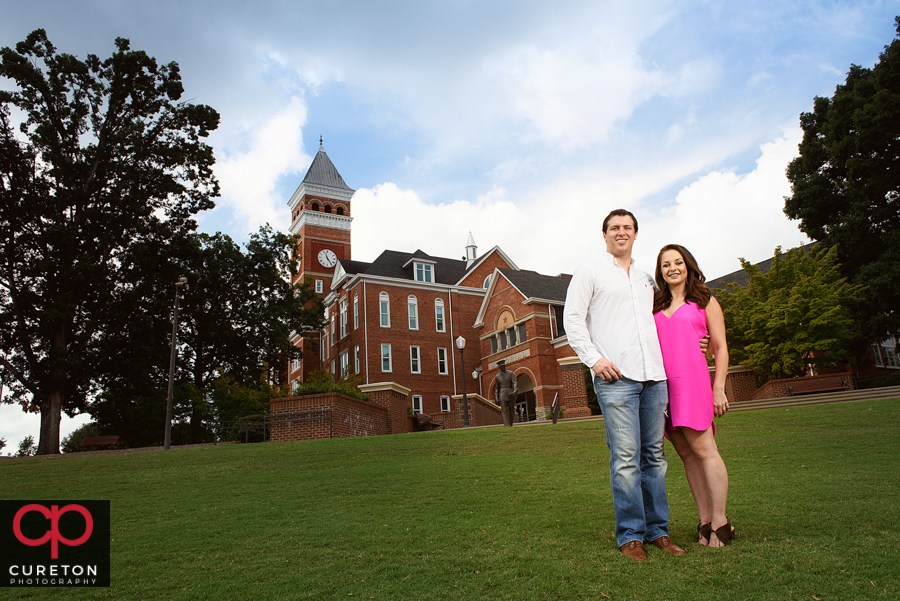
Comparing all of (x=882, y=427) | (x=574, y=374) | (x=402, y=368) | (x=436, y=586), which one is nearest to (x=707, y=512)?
(x=436, y=586)

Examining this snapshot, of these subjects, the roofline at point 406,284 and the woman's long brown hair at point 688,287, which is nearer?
the woman's long brown hair at point 688,287

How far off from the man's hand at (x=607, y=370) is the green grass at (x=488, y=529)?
3.59 feet

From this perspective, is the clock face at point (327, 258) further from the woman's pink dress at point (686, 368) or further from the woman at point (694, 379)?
the woman's pink dress at point (686, 368)

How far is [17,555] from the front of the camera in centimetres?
440

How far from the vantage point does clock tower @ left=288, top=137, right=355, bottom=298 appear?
56.3 meters

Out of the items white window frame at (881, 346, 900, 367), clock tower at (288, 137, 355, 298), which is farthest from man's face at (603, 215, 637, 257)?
clock tower at (288, 137, 355, 298)

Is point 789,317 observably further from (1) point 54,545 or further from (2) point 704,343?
(1) point 54,545

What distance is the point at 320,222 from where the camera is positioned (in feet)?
190

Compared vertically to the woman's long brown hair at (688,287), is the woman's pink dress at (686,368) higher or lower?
lower

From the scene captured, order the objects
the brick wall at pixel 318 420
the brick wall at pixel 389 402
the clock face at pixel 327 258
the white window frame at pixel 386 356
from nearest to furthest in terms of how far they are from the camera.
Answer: the brick wall at pixel 318 420 → the brick wall at pixel 389 402 → the white window frame at pixel 386 356 → the clock face at pixel 327 258

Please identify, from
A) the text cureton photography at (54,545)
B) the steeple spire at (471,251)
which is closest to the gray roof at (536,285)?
the steeple spire at (471,251)

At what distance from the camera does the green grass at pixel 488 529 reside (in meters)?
3.21

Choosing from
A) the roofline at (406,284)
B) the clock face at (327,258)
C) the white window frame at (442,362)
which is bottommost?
the white window frame at (442,362)

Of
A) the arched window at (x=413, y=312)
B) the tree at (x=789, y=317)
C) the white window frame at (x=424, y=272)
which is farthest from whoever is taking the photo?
the white window frame at (x=424, y=272)
